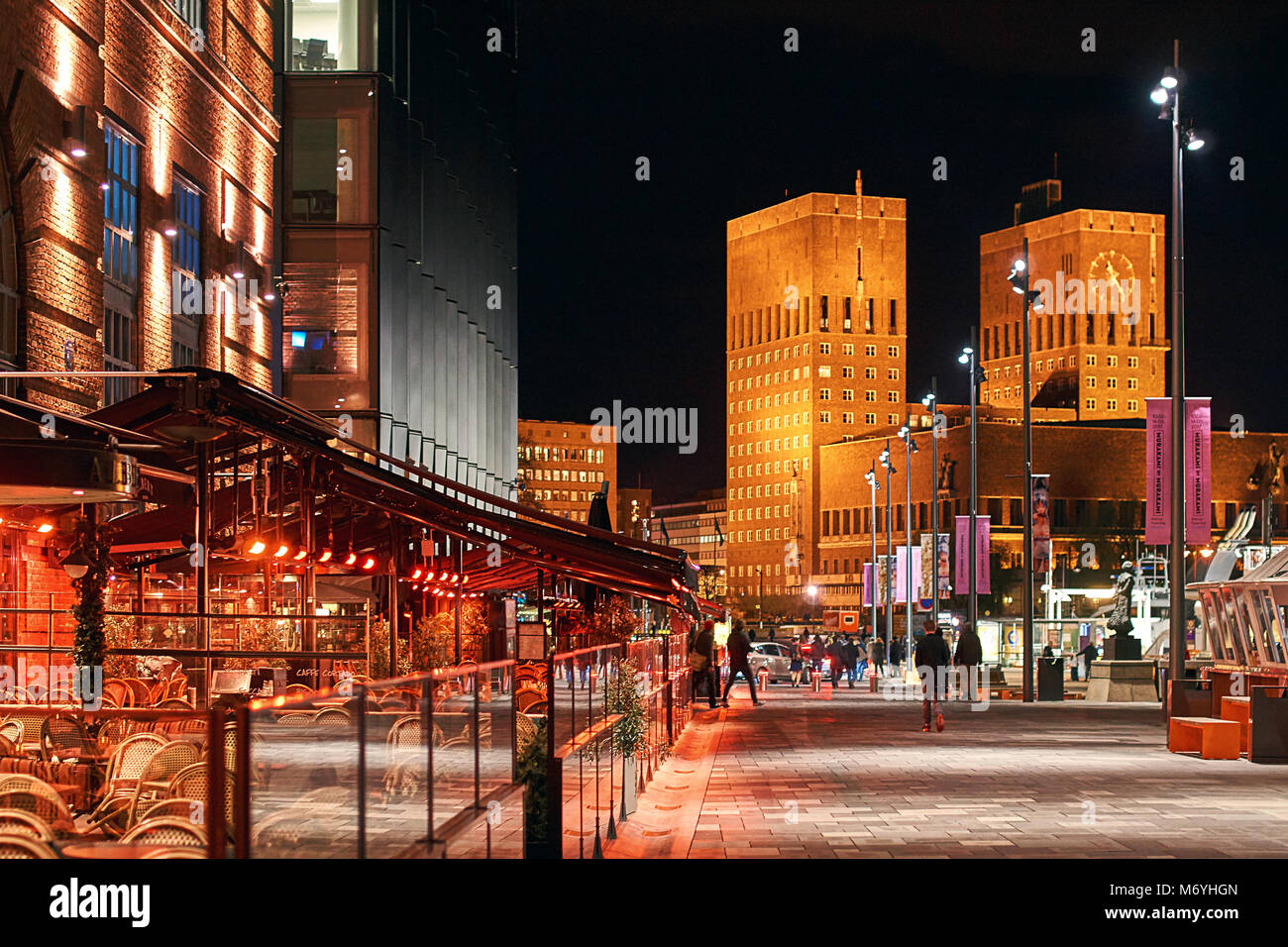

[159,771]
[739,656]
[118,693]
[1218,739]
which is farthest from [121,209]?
[159,771]

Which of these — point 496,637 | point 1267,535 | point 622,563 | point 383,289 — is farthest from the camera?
point 1267,535

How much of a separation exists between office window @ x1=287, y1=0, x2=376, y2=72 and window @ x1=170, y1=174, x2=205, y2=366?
1346cm

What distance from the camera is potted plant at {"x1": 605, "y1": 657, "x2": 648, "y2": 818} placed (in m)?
16.1

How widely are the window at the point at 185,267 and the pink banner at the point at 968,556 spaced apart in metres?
28.4

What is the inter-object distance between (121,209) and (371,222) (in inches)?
658

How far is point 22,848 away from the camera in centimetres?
716

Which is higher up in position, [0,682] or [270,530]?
[270,530]

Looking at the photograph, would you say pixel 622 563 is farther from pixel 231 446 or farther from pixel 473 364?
pixel 473 364

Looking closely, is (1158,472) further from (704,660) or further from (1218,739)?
(1218,739)
